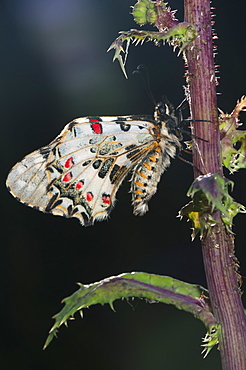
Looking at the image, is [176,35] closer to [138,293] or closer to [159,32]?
[159,32]

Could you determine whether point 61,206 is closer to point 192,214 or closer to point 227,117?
point 192,214

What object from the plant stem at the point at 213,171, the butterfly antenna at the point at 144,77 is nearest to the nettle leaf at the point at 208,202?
the plant stem at the point at 213,171

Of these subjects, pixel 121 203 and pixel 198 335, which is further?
pixel 121 203

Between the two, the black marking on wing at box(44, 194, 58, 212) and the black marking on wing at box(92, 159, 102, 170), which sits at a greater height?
the black marking on wing at box(92, 159, 102, 170)

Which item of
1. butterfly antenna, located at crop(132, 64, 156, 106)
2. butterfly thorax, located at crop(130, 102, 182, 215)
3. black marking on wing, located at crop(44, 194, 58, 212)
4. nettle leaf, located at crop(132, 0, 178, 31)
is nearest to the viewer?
nettle leaf, located at crop(132, 0, 178, 31)

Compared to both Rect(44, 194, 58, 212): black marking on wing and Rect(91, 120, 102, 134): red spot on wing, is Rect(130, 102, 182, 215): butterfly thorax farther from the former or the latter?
Rect(44, 194, 58, 212): black marking on wing

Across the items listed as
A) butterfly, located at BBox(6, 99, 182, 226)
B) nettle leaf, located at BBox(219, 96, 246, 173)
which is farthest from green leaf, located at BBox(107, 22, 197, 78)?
butterfly, located at BBox(6, 99, 182, 226)

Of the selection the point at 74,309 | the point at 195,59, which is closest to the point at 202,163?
the point at 195,59
